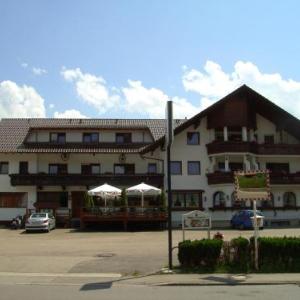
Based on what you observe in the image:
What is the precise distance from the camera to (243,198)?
16422 millimetres

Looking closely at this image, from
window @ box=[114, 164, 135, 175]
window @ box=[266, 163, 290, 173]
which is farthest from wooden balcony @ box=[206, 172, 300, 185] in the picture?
window @ box=[114, 164, 135, 175]

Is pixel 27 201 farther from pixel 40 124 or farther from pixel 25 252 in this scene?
pixel 25 252

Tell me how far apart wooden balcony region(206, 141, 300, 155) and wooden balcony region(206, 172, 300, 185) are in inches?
74.5

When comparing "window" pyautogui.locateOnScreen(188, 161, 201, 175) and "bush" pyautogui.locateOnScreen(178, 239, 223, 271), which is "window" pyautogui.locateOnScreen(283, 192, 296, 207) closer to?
"window" pyautogui.locateOnScreen(188, 161, 201, 175)

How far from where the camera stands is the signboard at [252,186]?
16406 mm

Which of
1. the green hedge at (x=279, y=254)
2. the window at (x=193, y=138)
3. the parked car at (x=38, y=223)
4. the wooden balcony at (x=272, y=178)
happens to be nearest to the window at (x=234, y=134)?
the window at (x=193, y=138)

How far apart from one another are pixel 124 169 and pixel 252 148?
11197 mm

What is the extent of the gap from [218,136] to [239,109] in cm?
309

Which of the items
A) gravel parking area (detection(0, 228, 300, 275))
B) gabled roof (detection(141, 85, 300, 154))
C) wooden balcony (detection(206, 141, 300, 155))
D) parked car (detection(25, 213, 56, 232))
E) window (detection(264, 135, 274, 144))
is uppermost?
gabled roof (detection(141, 85, 300, 154))

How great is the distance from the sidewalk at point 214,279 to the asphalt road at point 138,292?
49cm

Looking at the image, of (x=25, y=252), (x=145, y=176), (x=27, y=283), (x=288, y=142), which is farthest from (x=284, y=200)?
(x=27, y=283)

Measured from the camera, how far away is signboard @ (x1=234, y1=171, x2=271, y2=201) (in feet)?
53.8

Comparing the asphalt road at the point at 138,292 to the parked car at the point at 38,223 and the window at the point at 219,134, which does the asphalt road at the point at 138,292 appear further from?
the window at the point at 219,134

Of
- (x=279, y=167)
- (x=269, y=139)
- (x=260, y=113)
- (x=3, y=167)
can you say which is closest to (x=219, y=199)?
(x=279, y=167)
